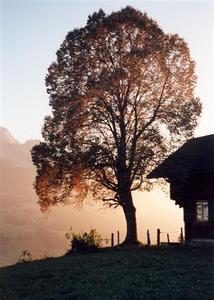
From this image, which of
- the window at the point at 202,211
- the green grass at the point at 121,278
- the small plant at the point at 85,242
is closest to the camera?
the green grass at the point at 121,278

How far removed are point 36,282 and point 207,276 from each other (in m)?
7.45

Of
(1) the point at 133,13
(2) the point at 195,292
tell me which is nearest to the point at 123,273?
(2) the point at 195,292

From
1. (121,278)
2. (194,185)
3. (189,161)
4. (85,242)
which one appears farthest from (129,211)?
(121,278)

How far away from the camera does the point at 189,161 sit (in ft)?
116

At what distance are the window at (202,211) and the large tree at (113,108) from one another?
16.0ft

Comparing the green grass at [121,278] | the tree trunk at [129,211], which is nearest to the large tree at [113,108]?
the tree trunk at [129,211]

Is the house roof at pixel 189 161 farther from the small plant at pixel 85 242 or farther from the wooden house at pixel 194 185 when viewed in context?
the small plant at pixel 85 242

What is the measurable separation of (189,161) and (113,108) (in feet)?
23.9

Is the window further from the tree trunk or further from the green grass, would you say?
the tree trunk

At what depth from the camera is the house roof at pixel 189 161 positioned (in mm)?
33250

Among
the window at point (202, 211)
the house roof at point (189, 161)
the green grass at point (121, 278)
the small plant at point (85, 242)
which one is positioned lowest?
the green grass at point (121, 278)

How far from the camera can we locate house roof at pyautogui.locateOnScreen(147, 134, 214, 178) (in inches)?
1309

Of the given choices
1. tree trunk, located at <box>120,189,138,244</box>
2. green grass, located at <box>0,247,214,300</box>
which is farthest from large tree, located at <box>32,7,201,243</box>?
green grass, located at <box>0,247,214,300</box>

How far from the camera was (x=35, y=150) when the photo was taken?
38.6 m
